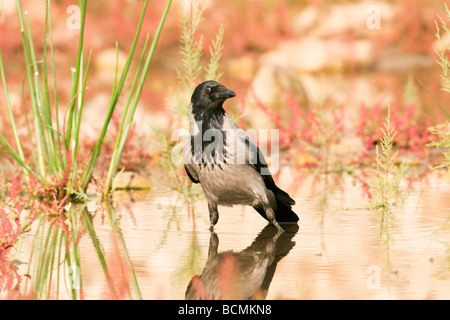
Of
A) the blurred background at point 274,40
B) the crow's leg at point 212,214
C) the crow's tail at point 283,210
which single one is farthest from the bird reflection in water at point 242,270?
the blurred background at point 274,40

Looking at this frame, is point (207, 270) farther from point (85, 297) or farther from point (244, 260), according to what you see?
point (85, 297)

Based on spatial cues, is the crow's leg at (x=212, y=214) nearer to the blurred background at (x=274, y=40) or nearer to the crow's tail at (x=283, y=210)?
the crow's tail at (x=283, y=210)

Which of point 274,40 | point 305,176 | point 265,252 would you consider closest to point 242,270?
point 265,252

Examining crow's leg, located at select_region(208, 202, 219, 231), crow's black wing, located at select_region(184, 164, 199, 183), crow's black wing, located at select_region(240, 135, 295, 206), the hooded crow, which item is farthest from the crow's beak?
crow's leg, located at select_region(208, 202, 219, 231)

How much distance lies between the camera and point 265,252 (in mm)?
5930

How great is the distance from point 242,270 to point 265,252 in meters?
0.57

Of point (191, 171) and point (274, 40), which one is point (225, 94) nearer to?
point (191, 171)

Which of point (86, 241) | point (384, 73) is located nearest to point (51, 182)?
point (86, 241)

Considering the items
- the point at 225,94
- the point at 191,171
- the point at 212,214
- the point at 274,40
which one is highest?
the point at 274,40

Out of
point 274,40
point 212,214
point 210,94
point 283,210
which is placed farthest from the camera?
point 274,40

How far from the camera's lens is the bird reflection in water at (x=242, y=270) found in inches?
190

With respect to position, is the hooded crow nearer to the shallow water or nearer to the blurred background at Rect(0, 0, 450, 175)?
the shallow water

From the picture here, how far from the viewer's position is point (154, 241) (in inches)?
246

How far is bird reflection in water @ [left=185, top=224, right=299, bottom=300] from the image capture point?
15.8 ft
